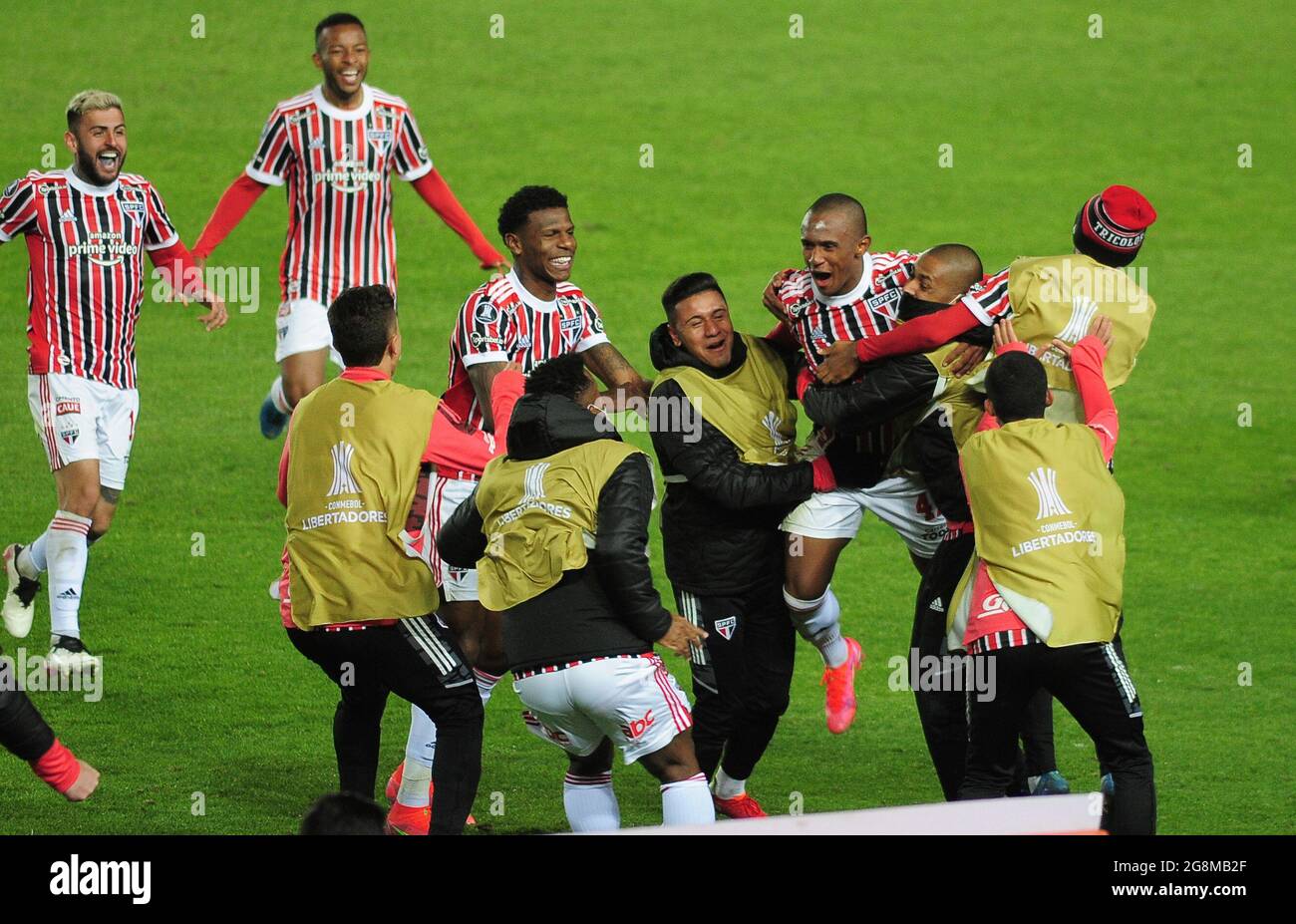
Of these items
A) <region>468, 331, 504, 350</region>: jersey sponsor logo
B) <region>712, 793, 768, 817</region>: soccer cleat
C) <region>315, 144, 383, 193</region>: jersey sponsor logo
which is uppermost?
<region>315, 144, 383, 193</region>: jersey sponsor logo

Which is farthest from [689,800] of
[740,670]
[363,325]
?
[363,325]

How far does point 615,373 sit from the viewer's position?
7.04 m

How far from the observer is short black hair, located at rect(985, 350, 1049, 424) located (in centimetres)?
564

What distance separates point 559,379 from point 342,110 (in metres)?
4.42

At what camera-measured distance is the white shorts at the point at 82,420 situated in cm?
819

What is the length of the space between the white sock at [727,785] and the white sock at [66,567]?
9.96 feet

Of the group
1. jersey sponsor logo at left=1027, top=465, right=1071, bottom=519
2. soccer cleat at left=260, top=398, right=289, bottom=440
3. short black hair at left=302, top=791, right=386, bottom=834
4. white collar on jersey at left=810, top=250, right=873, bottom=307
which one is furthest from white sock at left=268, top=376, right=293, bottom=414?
short black hair at left=302, top=791, right=386, bottom=834

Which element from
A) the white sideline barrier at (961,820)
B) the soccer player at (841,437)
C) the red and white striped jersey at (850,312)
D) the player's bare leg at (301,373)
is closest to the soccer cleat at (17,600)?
the player's bare leg at (301,373)

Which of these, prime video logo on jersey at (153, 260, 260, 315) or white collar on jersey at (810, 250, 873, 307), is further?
prime video logo on jersey at (153, 260, 260, 315)

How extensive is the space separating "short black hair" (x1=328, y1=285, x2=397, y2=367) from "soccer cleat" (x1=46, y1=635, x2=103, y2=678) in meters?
2.77

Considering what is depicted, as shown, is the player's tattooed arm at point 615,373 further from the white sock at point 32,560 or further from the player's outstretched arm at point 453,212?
the white sock at point 32,560

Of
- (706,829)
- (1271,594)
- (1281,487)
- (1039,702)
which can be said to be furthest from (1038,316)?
(1281,487)
